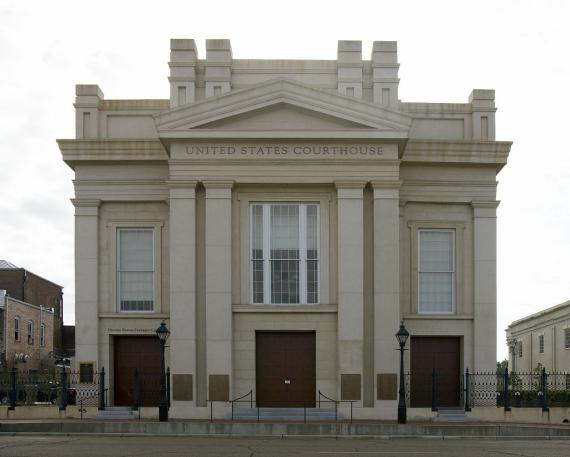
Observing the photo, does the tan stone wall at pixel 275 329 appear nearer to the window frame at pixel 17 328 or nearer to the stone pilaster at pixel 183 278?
the stone pilaster at pixel 183 278

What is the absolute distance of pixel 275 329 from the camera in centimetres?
3291

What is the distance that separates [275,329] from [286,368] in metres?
1.62

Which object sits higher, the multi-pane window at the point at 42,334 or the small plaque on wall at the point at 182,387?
the small plaque on wall at the point at 182,387

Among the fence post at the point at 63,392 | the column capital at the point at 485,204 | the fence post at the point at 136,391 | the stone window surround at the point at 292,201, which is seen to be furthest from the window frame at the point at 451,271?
the fence post at the point at 63,392

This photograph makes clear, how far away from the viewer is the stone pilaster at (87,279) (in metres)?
34.8

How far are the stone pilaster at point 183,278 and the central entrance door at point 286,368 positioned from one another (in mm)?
2548

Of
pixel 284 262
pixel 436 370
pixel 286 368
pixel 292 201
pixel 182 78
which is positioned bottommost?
→ pixel 436 370

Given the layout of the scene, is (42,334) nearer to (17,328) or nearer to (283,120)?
(17,328)

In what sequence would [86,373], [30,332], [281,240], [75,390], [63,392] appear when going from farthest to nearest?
1. [30,332]
2. [86,373]
3. [75,390]
4. [281,240]
5. [63,392]

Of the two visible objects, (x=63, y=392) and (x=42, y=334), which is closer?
(x=63, y=392)

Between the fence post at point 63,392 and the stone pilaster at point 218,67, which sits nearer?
the fence post at point 63,392

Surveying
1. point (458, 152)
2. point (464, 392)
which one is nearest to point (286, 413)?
point (464, 392)

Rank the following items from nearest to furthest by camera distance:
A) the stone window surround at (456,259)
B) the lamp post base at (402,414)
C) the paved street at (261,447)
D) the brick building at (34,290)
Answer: the paved street at (261,447) < the lamp post base at (402,414) < the stone window surround at (456,259) < the brick building at (34,290)

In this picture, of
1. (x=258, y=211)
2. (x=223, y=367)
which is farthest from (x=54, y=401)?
(x=258, y=211)
